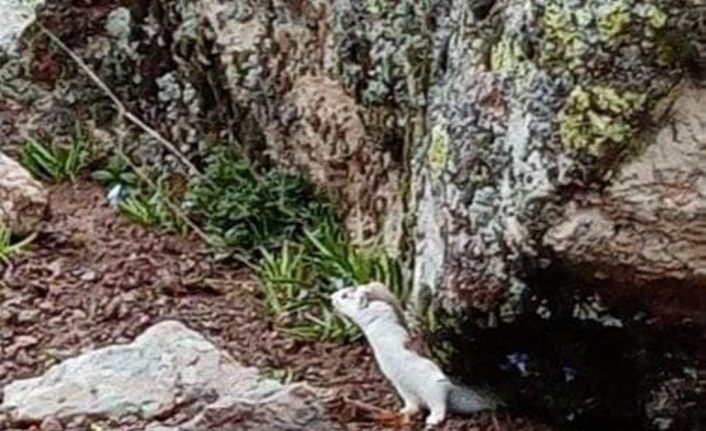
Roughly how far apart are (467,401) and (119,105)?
2.04 meters

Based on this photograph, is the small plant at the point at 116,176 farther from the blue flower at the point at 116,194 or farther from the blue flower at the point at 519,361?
the blue flower at the point at 519,361

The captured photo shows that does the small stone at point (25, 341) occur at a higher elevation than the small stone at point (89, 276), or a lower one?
lower

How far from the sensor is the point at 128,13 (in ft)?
16.8

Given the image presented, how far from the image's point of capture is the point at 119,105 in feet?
16.9

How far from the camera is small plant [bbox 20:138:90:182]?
196 inches

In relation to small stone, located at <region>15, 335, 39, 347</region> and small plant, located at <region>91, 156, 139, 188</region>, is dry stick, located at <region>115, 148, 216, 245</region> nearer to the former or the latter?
small plant, located at <region>91, 156, 139, 188</region>

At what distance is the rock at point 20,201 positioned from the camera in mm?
4531

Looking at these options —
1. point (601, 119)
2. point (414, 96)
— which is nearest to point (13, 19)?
point (414, 96)

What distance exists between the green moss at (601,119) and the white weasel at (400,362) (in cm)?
71

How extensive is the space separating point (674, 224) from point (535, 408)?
2.00 ft

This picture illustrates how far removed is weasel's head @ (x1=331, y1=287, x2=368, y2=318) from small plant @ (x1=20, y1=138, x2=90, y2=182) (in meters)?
1.38

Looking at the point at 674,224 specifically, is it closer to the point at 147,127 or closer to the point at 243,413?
the point at 243,413

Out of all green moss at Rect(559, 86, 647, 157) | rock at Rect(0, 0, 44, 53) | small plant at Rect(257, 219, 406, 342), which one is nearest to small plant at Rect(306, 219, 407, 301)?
small plant at Rect(257, 219, 406, 342)

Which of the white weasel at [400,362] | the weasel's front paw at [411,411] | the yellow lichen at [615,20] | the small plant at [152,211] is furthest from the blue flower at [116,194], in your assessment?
the yellow lichen at [615,20]
